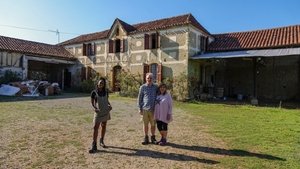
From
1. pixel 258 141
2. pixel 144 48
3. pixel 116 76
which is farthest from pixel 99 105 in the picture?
pixel 116 76

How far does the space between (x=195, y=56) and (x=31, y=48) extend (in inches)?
564

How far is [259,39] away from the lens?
852 inches

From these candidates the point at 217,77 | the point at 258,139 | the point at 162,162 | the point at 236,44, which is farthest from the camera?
the point at 217,77

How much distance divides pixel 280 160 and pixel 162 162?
232cm

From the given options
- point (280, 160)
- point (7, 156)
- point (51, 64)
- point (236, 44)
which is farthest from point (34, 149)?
point (51, 64)

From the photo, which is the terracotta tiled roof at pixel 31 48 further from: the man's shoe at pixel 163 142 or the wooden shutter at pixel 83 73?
the man's shoe at pixel 163 142

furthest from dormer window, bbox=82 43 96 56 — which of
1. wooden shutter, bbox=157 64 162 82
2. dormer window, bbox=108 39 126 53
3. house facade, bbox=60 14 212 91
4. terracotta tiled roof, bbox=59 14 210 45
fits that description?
wooden shutter, bbox=157 64 162 82

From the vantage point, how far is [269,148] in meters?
6.66

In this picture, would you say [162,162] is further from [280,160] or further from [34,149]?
[34,149]

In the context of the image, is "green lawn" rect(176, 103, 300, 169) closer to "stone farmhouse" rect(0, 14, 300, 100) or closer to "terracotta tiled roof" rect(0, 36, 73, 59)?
"stone farmhouse" rect(0, 14, 300, 100)

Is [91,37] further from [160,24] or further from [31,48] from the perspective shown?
[160,24]

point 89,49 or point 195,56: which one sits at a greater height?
point 89,49

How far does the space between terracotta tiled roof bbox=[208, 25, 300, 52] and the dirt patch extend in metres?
13.0

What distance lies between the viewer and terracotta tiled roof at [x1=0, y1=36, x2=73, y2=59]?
2348 centimetres
